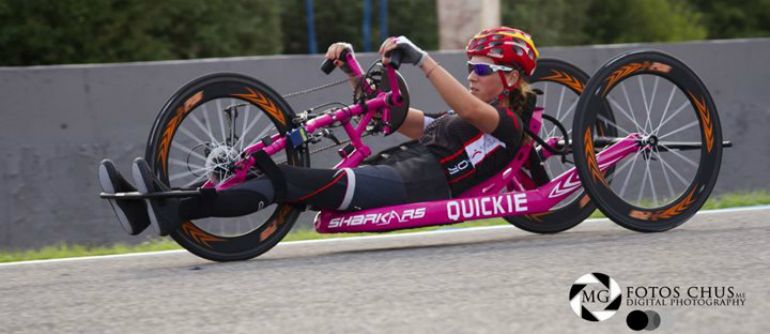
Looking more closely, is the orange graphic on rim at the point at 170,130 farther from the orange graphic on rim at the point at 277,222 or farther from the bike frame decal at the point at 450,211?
the bike frame decal at the point at 450,211

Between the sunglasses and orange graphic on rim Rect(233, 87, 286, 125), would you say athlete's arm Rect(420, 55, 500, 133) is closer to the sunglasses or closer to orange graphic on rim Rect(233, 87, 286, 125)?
the sunglasses

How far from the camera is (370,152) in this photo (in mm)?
6656

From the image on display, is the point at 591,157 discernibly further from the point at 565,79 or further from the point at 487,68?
the point at 565,79

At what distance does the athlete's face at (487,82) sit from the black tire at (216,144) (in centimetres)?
94

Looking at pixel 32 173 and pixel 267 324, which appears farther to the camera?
pixel 32 173

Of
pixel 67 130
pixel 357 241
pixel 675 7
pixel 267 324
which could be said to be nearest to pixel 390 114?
pixel 357 241

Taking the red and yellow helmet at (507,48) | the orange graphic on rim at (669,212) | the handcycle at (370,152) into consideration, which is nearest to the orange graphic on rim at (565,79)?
the handcycle at (370,152)

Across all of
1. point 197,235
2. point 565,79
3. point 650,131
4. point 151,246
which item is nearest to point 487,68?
point 565,79

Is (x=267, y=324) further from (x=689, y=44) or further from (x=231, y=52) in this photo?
(x=231, y=52)

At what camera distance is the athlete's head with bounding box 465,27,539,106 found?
21.5 ft

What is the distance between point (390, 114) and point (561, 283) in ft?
5.47

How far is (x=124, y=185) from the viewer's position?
5.94m

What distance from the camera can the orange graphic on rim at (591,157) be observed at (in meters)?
6.48

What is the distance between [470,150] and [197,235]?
1.41 metres
